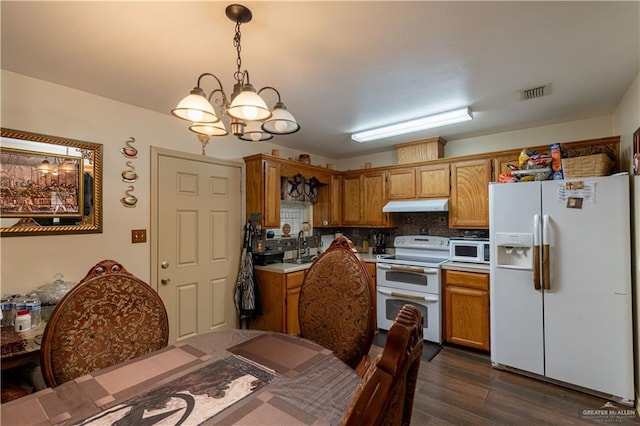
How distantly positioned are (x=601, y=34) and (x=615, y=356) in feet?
7.29

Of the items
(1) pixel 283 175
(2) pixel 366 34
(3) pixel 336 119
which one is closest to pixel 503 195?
(3) pixel 336 119

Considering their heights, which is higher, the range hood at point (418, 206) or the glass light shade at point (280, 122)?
the glass light shade at point (280, 122)

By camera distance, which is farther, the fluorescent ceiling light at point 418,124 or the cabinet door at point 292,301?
the cabinet door at point 292,301

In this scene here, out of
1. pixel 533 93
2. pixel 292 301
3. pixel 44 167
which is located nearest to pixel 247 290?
pixel 292 301

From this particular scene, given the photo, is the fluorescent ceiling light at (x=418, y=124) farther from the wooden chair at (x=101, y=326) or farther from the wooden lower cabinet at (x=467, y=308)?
the wooden chair at (x=101, y=326)

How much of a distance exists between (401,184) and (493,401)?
2.45 m

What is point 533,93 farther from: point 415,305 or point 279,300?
point 279,300

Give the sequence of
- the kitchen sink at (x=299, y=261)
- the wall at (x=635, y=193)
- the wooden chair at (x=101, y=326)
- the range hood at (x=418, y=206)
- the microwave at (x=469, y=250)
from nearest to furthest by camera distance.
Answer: the wooden chair at (x=101, y=326)
the wall at (x=635, y=193)
the microwave at (x=469, y=250)
the range hood at (x=418, y=206)
the kitchen sink at (x=299, y=261)

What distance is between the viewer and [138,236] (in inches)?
101

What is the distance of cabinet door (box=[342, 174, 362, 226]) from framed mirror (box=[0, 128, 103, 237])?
3.00 metres

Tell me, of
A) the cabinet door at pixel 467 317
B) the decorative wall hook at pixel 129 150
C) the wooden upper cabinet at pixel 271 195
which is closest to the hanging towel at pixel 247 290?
the wooden upper cabinet at pixel 271 195

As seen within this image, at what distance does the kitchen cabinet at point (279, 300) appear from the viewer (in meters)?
3.14

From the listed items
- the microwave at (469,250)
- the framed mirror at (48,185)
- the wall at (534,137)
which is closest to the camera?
the framed mirror at (48,185)

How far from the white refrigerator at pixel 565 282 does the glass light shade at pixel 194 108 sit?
254cm
